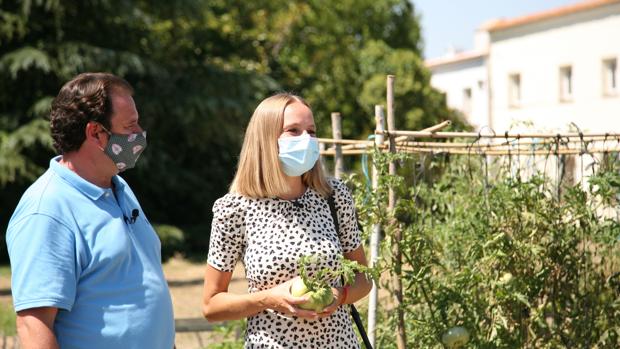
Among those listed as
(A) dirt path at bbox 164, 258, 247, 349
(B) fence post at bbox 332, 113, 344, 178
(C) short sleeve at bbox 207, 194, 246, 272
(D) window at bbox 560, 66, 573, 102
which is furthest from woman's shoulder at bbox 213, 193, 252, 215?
(D) window at bbox 560, 66, 573, 102

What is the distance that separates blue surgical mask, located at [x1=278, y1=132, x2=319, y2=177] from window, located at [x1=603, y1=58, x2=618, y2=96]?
28.2m

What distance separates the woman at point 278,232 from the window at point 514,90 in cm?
3198

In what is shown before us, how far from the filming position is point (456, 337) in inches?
182

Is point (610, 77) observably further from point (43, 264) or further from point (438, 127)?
point (43, 264)

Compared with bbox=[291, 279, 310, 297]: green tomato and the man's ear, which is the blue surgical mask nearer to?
bbox=[291, 279, 310, 297]: green tomato

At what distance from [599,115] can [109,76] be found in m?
29.3

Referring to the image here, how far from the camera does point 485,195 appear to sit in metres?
5.10

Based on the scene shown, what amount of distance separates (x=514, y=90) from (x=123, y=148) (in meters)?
33.0

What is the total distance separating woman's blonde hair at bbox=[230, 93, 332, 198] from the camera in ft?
11.2

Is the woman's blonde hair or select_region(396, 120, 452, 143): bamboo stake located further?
select_region(396, 120, 452, 143): bamboo stake

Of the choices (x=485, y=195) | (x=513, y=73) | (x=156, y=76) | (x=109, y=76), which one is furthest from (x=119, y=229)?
(x=513, y=73)

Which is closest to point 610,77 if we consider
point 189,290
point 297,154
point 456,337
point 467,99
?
point 467,99

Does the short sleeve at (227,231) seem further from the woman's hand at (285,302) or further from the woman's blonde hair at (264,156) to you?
the woman's hand at (285,302)

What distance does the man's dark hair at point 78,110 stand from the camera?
2865 millimetres
